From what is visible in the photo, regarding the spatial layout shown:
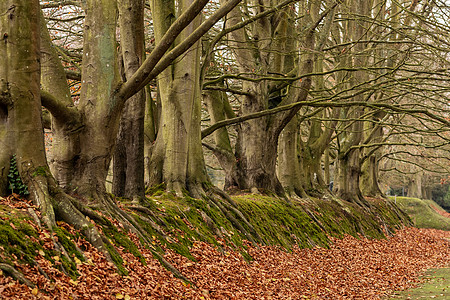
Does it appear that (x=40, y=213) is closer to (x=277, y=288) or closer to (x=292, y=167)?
(x=277, y=288)

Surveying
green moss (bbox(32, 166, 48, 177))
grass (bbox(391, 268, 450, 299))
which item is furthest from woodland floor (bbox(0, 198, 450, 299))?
green moss (bbox(32, 166, 48, 177))

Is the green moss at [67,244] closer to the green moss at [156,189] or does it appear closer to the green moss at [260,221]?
the green moss at [260,221]

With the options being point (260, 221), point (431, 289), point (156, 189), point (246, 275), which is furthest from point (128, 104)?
point (431, 289)

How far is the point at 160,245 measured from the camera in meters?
7.01

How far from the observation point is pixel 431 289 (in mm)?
9555

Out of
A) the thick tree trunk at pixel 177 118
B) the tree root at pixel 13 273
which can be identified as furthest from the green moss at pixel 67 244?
the thick tree trunk at pixel 177 118

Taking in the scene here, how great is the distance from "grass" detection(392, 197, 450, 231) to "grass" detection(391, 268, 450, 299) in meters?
19.8

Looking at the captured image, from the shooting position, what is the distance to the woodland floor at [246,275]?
4.51 metres

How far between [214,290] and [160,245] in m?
1.06

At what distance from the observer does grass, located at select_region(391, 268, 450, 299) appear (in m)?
8.83

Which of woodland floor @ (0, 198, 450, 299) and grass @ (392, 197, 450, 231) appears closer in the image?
woodland floor @ (0, 198, 450, 299)

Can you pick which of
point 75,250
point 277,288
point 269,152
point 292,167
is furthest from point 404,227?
point 75,250

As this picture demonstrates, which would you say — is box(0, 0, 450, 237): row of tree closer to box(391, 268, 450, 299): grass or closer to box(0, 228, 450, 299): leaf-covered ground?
box(0, 228, 450, 299): leaf-covered ground

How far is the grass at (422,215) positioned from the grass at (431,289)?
1978 cm
